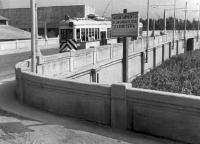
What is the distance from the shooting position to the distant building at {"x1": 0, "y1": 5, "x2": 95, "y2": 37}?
280ft

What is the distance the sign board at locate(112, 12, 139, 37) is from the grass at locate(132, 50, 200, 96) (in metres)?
22.0

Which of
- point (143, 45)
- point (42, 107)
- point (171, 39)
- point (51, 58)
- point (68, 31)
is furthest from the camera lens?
point (171, 39)

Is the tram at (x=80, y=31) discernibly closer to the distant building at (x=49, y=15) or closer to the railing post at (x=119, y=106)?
the railing post at (x=119, y=106)

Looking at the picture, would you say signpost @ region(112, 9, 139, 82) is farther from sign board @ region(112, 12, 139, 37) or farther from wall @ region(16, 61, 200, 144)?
wall @ region(16, 61, 200, 144)

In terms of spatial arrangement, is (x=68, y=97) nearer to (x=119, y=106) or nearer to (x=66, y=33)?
(x=119, y=106)

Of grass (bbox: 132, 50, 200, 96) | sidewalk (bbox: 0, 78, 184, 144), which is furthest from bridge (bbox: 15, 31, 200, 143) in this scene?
grass (bbox: 132, 50, 200, 96)

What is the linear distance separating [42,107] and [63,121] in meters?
1.44

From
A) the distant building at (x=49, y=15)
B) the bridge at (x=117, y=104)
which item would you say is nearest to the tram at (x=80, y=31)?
the bridge at (x=117, y=104)

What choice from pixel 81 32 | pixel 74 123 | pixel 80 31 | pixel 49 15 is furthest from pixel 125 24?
pixel 49 15

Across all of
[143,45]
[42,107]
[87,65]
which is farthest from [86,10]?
[42,107]

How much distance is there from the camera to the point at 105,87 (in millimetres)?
8039

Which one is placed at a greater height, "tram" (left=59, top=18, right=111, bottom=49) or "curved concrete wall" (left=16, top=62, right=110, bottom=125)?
"tram" (left=59, top=18, right=111, bottom=49)

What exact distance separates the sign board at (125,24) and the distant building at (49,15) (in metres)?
74.4

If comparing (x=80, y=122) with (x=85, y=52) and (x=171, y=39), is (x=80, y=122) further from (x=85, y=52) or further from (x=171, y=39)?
(x=171, y=39)
